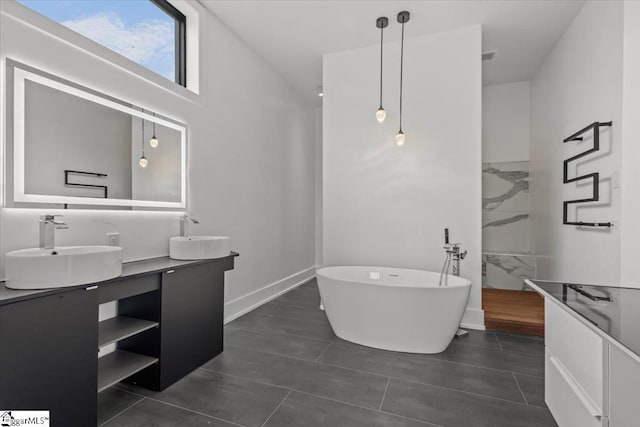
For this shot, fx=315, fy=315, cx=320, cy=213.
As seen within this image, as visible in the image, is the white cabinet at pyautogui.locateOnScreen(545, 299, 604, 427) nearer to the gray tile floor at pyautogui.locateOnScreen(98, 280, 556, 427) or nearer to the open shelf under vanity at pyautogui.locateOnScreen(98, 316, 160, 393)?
the gray tile floor at pyautogui.locateOnScreen(98, 280, 556, 427)

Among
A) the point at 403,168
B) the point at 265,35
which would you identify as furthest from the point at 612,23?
the point at 265,35

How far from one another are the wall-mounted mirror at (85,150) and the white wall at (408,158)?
1.75 meters

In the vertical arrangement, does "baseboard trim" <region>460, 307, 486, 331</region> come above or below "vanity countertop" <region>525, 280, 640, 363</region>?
below

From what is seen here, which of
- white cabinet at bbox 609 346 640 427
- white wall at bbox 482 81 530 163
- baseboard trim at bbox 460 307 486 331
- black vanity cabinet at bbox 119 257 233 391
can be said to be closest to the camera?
white cabinet at bbox 609 346 640 427

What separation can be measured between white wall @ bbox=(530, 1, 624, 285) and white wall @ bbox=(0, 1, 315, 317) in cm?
321

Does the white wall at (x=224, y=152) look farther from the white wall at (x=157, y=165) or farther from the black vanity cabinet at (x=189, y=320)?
the black vanity cabinet at (x=189, y=320)

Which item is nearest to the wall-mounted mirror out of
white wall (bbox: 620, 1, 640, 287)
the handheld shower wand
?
the handheld shower wand

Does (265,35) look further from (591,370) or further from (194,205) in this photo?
(591,370)

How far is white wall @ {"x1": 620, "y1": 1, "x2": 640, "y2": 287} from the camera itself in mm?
2049

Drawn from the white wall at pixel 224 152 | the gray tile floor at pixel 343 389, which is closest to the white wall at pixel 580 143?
the gray tile floor at pixel 343 389

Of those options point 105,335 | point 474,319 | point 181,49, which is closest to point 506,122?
point 474,319

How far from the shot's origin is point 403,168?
3.38 meters

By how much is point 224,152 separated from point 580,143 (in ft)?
11.0

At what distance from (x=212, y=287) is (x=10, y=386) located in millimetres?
1227
